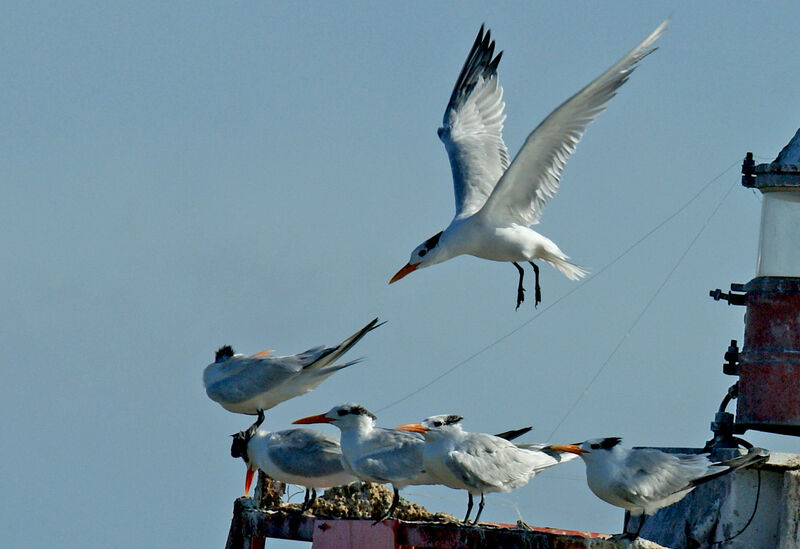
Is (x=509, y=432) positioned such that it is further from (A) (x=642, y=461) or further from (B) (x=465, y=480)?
(A) (x=642, y=461)

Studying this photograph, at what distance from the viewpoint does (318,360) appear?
10.7m

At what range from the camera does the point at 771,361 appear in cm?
944

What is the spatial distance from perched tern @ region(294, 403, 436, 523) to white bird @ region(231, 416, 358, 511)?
0.77 feet

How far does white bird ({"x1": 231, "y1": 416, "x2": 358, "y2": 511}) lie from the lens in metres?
9.87

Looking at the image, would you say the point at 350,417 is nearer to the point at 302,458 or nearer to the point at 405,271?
the point at 302,458

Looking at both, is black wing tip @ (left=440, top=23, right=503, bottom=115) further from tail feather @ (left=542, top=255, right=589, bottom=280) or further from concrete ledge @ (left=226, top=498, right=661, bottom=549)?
concrete ledge @ (left=226, top=498, right=661, bottom=549)

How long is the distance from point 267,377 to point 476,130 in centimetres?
514

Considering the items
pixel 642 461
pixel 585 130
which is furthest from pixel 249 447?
pixel 585 130

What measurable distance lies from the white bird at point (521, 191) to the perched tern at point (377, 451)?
3099mm

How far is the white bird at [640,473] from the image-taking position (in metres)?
8.22

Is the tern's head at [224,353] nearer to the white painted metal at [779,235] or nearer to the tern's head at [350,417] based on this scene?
the tern's head at [350,417]

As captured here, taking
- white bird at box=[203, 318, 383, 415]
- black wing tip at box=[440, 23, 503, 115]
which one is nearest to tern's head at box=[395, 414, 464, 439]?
white bird at box=[203, 318, 383, 415]

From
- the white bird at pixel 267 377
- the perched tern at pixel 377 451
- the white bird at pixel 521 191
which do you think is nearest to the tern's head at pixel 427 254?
the white bird at pixel 521 191

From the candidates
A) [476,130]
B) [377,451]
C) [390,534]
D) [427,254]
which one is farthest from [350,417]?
[476,130]
